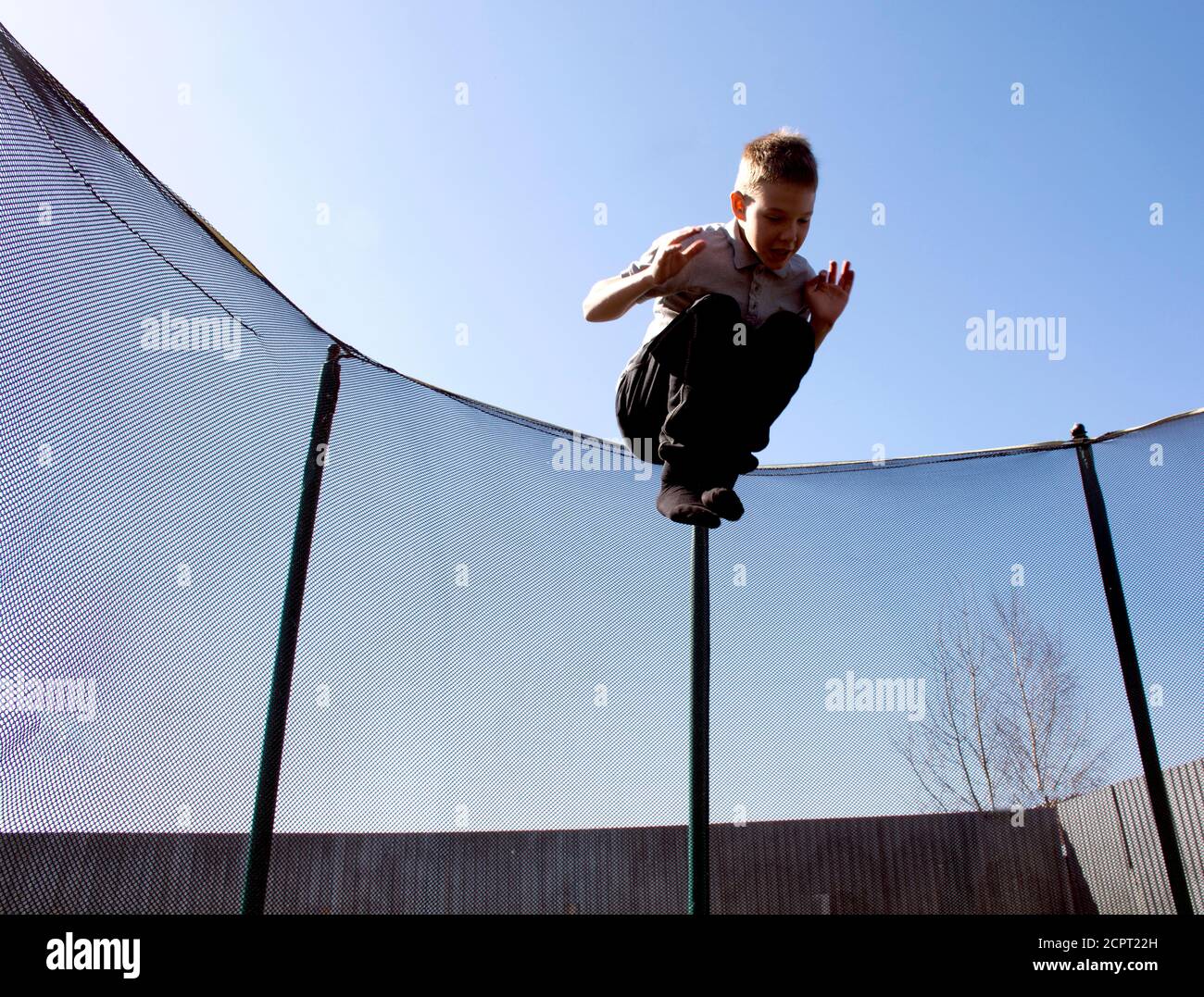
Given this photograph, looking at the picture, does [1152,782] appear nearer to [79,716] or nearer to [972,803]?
[972,803]

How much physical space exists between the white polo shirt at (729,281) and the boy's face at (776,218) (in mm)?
43

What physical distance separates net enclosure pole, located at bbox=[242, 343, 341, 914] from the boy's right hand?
0.87 m

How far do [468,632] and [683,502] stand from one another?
759mm

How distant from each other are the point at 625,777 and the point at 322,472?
103 centimetres

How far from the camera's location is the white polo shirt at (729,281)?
1.77m

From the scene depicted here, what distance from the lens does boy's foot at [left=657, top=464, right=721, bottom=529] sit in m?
1.62

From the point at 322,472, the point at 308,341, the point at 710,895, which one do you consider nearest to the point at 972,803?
the point at 710,895

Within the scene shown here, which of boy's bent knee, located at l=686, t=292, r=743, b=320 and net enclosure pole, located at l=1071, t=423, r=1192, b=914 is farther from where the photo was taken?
net enclosure pole, located at l=1071, t=423, r=1192, b=914

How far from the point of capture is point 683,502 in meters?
1.67
